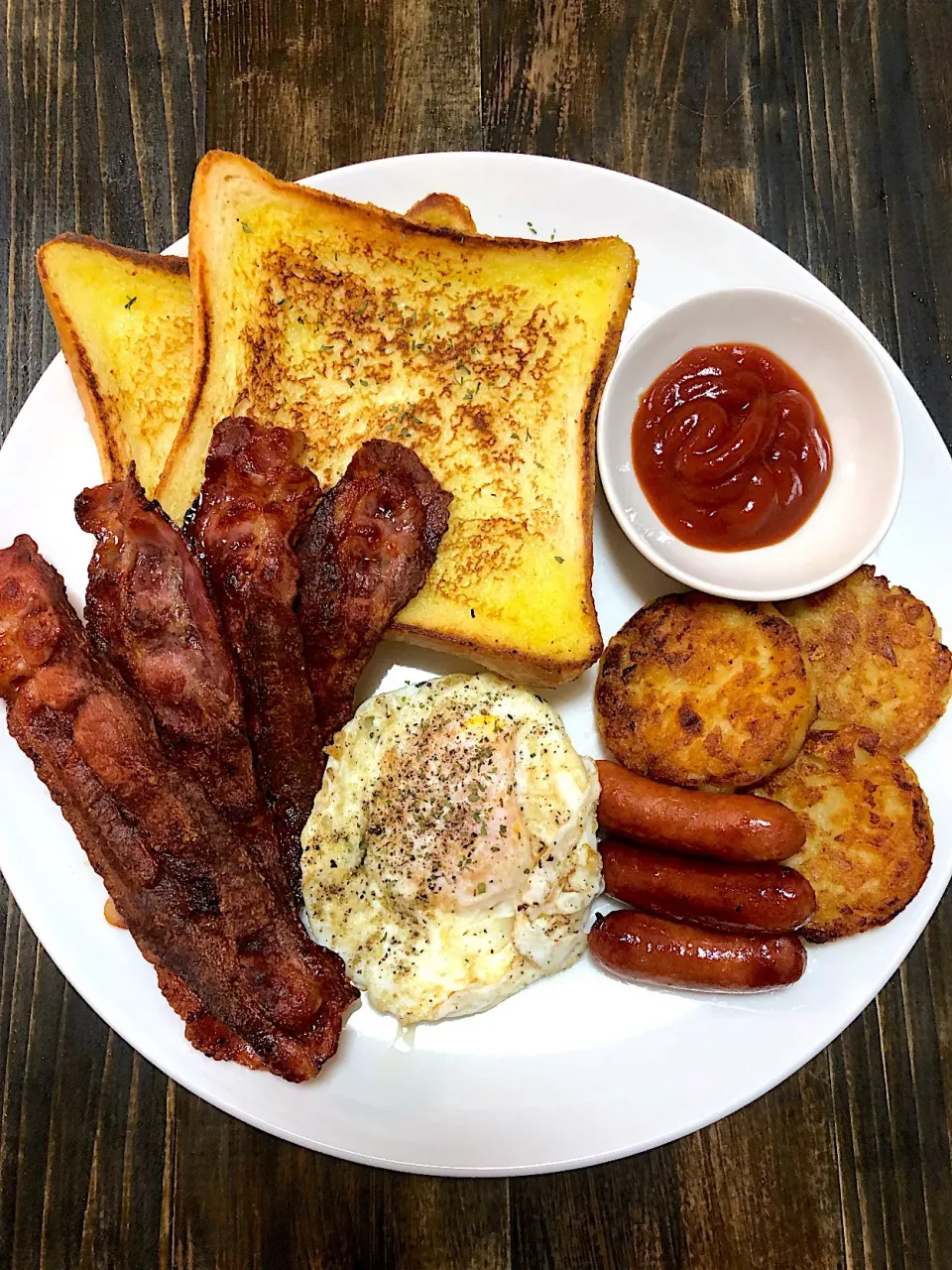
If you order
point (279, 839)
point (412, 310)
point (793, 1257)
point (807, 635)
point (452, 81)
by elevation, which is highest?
point (452, 81)

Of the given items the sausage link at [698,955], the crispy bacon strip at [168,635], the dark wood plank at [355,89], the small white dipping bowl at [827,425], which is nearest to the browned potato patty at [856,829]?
the sausage link at [698,955]

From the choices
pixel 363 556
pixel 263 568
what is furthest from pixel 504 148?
pixel 263 568

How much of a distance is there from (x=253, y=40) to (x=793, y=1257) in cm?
404

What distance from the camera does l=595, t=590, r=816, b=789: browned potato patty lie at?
7.50 ft

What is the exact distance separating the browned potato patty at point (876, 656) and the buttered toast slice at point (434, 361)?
0.69 metres

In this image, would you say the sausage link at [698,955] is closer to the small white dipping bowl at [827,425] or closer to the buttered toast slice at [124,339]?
the small white dipping bowl at [827,425]

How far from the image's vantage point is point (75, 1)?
2.84 m

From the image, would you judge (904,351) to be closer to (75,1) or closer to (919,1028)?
(919,1028)

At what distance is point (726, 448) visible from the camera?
2.19 m

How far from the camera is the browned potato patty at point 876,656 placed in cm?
240

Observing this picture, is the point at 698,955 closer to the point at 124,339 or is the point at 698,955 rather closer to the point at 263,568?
the point at 263,568

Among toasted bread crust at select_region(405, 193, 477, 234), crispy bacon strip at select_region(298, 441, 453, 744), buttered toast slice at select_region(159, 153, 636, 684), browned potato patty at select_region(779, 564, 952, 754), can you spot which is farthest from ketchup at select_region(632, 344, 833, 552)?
toasted bread crust at select_region(405, 193, 477, 234)

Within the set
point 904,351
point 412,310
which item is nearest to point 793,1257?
point 904,351

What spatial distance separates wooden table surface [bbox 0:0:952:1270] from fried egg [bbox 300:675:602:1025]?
814mm
